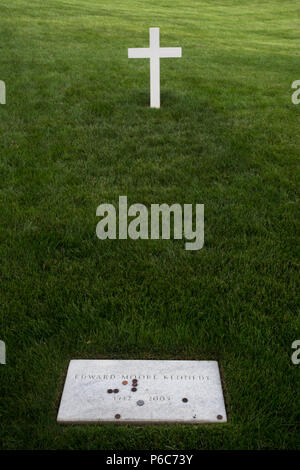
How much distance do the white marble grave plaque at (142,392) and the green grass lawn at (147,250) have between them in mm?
60

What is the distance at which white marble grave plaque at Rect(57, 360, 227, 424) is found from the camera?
2.21 metres

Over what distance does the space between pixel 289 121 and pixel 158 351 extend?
454 cm

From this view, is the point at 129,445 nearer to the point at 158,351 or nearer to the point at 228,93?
the point at 158,351

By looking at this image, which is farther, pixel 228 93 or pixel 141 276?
pixel 228 93

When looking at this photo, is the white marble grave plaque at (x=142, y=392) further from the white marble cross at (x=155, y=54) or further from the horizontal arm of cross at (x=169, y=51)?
the horizontal arm of cross at (x=169, y=51)

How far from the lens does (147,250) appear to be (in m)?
3.46

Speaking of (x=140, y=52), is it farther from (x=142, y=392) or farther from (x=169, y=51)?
(x=142, y=392)

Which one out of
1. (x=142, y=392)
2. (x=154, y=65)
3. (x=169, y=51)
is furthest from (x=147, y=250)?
(x=169, y=51)

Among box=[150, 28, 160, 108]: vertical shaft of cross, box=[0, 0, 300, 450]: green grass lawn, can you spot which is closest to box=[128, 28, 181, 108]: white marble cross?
box=[150, 28, 160, 108]: vertical shaft of cross

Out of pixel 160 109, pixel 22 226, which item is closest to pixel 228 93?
pixel 160 109

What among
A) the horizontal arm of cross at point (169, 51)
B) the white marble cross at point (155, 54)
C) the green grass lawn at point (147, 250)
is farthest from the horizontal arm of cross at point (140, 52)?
the green grass lawn at point (147, 250)

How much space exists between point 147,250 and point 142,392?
4.38 feet

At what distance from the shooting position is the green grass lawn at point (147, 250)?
7.44 ft

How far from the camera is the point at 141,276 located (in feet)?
10.4
